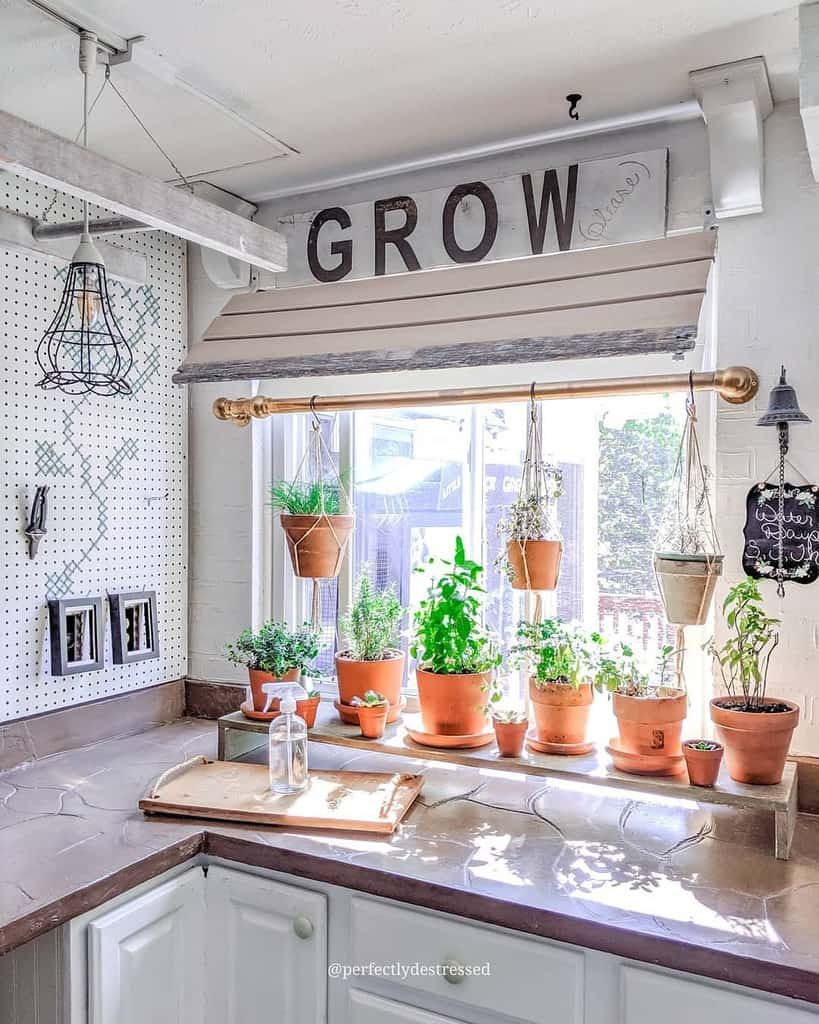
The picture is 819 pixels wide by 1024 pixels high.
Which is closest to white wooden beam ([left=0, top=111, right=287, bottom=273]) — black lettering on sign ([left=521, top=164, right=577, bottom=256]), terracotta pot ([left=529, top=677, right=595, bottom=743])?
black lettering on sign ([left=521, top=164, right=577, bottom=256])

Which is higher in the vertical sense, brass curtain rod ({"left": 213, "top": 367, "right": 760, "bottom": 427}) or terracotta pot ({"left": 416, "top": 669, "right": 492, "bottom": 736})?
brass curtain rod ({"left": 213, "top": 367, "right": 760, "bottom": 427})

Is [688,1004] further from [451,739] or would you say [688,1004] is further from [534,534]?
Result: [534,534]

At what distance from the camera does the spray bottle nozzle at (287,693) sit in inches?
77.8

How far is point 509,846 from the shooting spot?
169 cm

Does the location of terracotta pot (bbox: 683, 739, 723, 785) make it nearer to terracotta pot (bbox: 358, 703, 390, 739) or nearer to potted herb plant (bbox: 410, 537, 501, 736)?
potted herb plant (bbox: 410, 537, 501, 736)

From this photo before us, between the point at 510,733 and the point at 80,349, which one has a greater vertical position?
the point at 80,349

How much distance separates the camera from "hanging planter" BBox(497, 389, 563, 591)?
1.96 metres

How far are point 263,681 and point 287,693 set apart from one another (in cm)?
23

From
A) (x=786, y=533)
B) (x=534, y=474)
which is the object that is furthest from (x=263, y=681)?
(x=786, y=533)

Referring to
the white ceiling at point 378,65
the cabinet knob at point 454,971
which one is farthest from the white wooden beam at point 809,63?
the cabinet knob at point 454,971

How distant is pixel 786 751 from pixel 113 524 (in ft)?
6.12

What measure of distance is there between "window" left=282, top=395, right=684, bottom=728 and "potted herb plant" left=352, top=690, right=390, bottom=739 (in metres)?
0.42

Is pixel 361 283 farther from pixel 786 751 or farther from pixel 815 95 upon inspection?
pixel 786 751

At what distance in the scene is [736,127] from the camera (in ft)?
6.07
